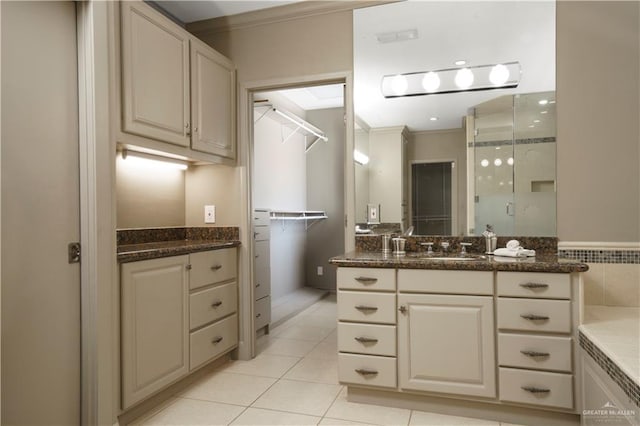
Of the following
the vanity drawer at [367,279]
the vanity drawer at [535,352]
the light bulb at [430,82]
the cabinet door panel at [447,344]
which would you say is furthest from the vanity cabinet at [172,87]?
the vanity drawer at [535,352]

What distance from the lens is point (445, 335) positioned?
2.18 meters

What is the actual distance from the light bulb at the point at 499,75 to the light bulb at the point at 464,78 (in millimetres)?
126

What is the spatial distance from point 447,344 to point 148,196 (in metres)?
2.14

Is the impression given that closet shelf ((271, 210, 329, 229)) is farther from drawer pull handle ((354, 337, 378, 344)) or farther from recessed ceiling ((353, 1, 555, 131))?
drawer pull handle ((354, 337, 378, 344))

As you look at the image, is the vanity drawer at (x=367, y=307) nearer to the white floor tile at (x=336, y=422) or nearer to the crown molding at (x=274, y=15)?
the white floor tile at (x=336, y=422)

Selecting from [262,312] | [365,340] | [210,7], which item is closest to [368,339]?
[365,340]

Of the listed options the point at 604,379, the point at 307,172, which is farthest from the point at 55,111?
the point at 307,172

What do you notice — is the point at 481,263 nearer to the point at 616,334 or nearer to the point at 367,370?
the point at 616,334

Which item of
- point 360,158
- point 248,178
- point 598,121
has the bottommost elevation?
point 248,178

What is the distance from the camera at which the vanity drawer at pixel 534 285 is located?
6.66 ft

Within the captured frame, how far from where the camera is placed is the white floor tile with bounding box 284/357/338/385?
107 inches

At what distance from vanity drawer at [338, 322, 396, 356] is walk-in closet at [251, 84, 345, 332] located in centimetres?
184

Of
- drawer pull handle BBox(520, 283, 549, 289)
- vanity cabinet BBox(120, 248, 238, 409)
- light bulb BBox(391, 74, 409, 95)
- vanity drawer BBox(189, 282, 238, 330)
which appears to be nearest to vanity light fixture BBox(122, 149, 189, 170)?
vanity cabinet BBox(120, 248, 238, 409)

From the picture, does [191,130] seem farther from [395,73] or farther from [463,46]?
[463,46]
